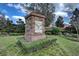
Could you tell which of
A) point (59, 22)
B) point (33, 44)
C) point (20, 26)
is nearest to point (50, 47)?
point (33, 44)

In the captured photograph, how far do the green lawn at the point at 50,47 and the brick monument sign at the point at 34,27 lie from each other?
0.37ft

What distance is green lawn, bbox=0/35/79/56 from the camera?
68.2 inches

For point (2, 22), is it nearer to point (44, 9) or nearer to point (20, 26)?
point (20, 26)

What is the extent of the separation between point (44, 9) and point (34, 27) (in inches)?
9.1

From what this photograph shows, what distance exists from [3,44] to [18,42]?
6.6 inches

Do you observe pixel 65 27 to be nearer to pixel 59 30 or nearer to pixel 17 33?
pixel 59 30

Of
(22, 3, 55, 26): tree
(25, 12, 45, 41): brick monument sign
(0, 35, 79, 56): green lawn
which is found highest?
(22, 3, 55, 26): tree

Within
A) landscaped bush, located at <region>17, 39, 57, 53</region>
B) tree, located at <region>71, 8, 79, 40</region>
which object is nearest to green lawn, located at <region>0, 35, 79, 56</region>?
landscaped bush, located at <region>17, 39, 57, 53</region>

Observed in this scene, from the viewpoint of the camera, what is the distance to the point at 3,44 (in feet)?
5.75

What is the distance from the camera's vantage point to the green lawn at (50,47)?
1732 millimetres

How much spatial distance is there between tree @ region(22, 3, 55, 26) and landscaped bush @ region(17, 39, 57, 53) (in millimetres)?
202

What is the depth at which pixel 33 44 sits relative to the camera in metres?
1.76

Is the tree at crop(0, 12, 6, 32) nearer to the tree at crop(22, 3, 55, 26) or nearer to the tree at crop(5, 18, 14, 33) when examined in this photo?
the tree at crop(5, 18, 14, 33)

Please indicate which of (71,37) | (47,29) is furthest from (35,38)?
(71,37)
